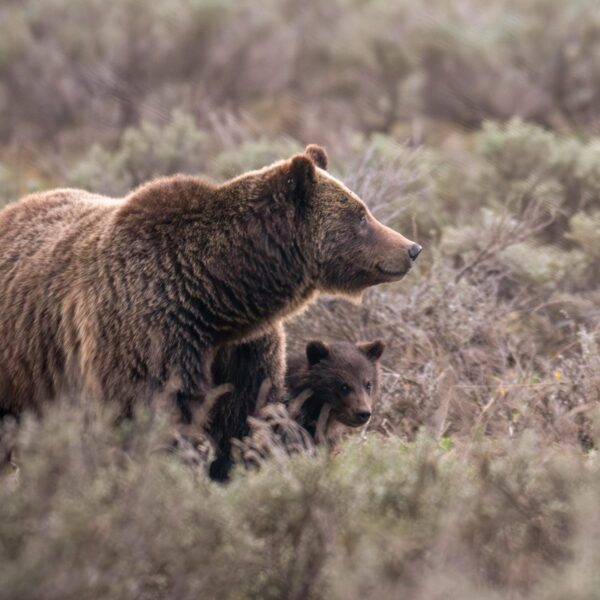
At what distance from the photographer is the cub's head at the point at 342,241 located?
20.3 feet

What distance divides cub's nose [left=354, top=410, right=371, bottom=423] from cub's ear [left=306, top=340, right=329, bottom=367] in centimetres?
51

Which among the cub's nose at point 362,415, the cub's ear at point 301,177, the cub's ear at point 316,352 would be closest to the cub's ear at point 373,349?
the cub's ear at point 316,352

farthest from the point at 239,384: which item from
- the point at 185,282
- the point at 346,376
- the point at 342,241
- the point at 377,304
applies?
the point at 377,304

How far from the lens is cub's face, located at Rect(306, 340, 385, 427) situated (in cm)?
715

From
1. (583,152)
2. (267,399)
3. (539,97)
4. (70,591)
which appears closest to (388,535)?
(70,591)

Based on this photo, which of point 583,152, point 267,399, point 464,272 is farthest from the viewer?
point 583,152

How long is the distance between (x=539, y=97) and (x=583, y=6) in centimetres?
204

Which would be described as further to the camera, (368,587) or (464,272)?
(464,272)

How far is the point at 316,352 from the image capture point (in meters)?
7.41

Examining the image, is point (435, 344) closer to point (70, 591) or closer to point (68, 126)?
point (70, 591)

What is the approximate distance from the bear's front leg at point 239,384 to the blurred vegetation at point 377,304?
0.64ft

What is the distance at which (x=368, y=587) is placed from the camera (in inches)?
154

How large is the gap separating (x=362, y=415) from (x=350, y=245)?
1234 mm

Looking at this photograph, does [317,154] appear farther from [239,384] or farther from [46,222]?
[46,222]
